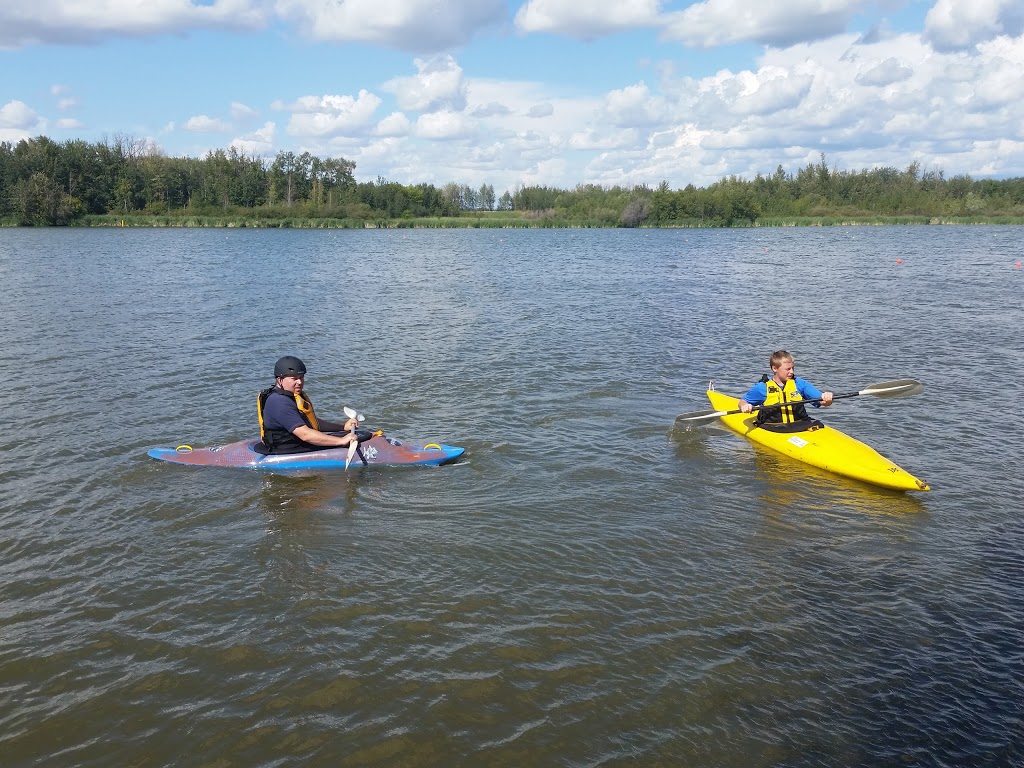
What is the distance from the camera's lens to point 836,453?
10195 mm

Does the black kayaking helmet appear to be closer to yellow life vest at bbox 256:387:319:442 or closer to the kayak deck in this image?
yellow life vest at bbox 256:387:319:442

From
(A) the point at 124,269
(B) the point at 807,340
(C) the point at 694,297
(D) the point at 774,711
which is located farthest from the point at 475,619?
(A) the point at 124,269

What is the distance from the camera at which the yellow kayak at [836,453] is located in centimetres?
948

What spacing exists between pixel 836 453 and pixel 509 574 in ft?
17.3

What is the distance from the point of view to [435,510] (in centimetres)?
905

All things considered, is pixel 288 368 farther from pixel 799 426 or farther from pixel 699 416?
pixel 799 426

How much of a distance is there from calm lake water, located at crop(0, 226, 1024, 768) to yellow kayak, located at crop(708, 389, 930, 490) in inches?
12.4

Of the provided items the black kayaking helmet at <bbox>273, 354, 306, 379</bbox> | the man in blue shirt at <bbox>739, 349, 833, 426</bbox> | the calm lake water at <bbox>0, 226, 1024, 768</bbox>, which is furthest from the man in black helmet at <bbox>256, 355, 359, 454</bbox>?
the man in blue shirt at <bbox>739, 349, 833, 426</bbox>

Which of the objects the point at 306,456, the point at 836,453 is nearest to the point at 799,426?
the point at 836,453

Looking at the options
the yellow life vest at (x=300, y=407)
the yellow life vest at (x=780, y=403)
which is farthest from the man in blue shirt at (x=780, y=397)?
the yellow life vest at (x=300, y=407)

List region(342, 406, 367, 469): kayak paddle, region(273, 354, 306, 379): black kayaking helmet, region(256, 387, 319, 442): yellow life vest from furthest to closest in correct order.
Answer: region(256, 387, 319, 442): yellow life vest → region(342, 406, 367, 469): kayak paddle → region(273, 354, 306, 379): black kayaking helmet

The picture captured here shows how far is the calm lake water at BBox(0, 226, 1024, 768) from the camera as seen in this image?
5.29 metres

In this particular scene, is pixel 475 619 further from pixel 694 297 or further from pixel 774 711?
pixel 694 297

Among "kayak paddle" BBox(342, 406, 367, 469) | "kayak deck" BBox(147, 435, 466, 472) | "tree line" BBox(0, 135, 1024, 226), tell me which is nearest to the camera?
"kayak paddle" BBox(342, 406, 367, 469)
